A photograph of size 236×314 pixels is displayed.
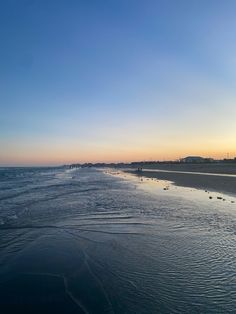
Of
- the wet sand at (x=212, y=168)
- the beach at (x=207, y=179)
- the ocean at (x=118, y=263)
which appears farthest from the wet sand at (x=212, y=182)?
the ocean at (x=118, y=263)

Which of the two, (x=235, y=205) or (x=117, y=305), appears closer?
(x=117, y=305)

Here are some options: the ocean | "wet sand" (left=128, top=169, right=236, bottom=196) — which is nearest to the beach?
"wet sand" (left=128, top=169, right=236, bottom=196)

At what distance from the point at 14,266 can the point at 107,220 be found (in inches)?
270

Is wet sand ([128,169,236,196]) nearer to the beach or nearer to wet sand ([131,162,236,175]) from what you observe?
the beach

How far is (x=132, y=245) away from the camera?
10.5m

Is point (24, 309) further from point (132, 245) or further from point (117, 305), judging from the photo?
point (132, 245)

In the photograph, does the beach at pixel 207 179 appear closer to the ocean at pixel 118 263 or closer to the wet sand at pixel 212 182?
the wet sand at pixel 212 182

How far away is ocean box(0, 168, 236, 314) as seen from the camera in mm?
6234

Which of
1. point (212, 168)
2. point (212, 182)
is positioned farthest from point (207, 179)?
point (212, 168)

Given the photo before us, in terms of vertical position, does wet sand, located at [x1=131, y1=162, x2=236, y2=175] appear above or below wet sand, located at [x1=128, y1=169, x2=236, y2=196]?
above

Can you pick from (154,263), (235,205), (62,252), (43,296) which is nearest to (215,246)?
(154,263)

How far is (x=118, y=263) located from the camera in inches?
341

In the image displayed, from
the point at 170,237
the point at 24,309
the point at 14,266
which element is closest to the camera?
the point at 24,309

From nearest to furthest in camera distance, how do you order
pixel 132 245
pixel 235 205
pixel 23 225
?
pixel 132 245
pixel 23 225
pixel 235 205
